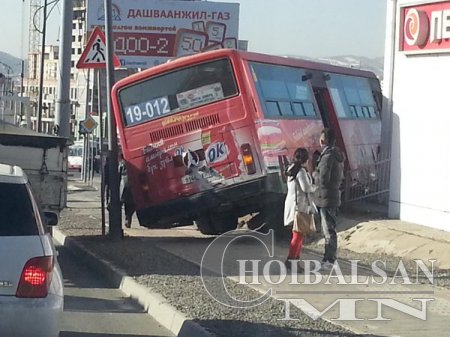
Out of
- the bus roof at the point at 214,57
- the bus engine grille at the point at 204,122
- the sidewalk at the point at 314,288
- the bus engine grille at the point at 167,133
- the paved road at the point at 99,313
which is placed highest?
the bus roof at the point at 214,57

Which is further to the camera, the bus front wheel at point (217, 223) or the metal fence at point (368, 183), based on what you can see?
the metal fence at point (368, 183)

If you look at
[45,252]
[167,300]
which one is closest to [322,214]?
[167,300]

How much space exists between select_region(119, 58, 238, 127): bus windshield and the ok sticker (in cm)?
82

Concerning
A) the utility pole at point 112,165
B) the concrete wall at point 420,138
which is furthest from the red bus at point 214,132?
the concrete wall at point 420,138

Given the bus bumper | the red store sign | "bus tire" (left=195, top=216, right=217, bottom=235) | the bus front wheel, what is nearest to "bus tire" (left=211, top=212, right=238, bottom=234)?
the bus front wheel

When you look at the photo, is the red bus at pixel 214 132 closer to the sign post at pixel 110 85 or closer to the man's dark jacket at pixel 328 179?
the sign post at pixel 110 85

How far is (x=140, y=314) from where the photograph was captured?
10.1 metres

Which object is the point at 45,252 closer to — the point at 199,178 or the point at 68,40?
the point at 199,178

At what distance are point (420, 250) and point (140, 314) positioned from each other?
16.4 feet

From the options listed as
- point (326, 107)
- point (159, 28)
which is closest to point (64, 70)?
point (326, 107)

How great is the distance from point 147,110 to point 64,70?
437 cm

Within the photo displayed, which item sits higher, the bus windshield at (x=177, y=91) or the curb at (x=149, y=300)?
the bus windshield at (x=177, y=91)

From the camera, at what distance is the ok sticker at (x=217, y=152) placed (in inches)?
617

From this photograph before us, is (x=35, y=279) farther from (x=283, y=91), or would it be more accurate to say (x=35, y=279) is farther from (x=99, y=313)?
(x=283, y=91)
